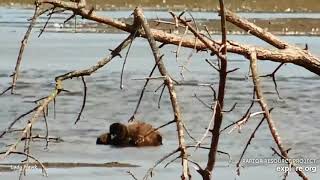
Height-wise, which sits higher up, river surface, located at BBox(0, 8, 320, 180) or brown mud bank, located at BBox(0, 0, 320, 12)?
river surface, located at BBox(0, 8, 320, 180)

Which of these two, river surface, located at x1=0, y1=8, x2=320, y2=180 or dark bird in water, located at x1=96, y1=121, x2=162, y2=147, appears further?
dark bird in water, located at x1=96, y1=121, x2=162, y2=147

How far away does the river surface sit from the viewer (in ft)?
41.9

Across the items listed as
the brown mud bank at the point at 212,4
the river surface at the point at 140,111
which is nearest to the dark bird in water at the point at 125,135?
the river surface at the point at 140,111

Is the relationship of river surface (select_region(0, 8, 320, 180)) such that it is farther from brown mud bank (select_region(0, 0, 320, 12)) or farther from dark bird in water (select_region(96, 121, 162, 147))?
brown mud bank (select_region(0, 0, 320, 12))

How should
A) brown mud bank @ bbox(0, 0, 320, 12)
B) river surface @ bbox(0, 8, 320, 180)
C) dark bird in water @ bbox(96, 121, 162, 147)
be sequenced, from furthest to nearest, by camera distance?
brown mud bank @ bbox(0, 0, 320, 12) < dark bird in water @ bbox(96, 121, 162, 147) < river surface @ bbox(0, 8, 320, 180)

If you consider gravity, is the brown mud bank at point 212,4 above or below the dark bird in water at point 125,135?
below

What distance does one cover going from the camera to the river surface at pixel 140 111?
12.8 metres

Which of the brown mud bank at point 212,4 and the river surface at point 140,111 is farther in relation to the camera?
the brown mud bank at point 212,4

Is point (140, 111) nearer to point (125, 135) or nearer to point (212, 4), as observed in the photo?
point (125, 135)

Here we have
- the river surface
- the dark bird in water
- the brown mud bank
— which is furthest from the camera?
the brown mud bank

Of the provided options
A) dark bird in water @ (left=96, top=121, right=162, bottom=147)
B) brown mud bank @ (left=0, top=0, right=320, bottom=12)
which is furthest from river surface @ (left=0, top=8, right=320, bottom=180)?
brown mud bank @ (left=0, top=0, right=320, bottom=12)

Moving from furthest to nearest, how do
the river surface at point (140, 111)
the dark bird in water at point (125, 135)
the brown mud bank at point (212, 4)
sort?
the brown mud bank at point (212, 4)
the dark bird in water at point (125, 135)
the river surface at point (140, 111)

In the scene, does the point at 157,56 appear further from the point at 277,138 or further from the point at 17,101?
the point at 17,101

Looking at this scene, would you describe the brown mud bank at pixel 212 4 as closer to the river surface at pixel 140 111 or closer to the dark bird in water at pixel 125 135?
the river surface at pixel 140 111
